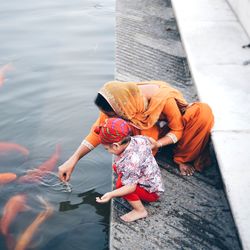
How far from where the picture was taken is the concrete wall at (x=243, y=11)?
7.11 meters

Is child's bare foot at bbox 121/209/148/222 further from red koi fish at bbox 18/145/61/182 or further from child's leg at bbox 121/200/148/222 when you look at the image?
red koi fish at bbox 18/145/61/182

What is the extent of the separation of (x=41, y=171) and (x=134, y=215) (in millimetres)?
1730

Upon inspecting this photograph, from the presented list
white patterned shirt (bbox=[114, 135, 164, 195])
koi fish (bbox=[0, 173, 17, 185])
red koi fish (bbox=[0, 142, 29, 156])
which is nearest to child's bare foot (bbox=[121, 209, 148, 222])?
white patterned shirt (bbox=[114, 135, 164, 195])

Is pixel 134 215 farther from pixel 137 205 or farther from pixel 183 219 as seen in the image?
pixel 183 219

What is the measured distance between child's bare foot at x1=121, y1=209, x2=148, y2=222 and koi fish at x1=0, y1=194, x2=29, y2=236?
1.31 meters

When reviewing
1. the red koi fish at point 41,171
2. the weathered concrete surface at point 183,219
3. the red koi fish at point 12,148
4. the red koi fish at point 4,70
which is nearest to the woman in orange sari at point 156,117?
the weathered concrete surface at point 183,219

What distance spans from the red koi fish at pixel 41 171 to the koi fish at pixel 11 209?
311 mm

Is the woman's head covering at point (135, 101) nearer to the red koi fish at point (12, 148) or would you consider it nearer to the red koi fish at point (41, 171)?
the red koi fish at point (41, 171)

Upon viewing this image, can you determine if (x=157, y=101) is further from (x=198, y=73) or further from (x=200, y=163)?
(x=198, y=73)

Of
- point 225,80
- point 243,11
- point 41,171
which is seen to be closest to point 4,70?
point 41,171

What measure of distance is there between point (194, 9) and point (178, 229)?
5671mm

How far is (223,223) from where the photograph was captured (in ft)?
12.9

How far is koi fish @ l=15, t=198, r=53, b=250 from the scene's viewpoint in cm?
413

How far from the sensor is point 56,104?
6.79 metres
